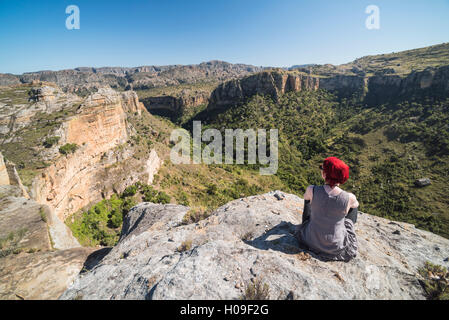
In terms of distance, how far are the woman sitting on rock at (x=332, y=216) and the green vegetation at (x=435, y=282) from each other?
100 centimetres

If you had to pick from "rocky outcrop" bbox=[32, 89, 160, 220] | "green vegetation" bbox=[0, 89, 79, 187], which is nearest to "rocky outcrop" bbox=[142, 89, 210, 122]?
"rocky outcrop" bbox=[32, 89, 160, 220]

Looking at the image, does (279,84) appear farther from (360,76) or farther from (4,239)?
(4,239)

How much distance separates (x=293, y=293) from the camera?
2762 millimetres

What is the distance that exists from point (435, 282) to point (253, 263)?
304cm

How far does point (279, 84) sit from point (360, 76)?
3406cm

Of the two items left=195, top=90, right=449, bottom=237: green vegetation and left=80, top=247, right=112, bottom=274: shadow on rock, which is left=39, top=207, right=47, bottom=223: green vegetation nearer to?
left=80, top=247, right=112, bottom=274: shadow on rock

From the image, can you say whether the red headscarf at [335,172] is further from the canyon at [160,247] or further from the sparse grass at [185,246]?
the sparse grass at [185,246]

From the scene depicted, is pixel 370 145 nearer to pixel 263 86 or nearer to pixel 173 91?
pixel 263 86

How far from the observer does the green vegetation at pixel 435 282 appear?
2816mm

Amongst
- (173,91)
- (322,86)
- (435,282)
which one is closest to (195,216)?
(435,282)

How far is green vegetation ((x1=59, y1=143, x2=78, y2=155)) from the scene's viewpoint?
16375 millimetres

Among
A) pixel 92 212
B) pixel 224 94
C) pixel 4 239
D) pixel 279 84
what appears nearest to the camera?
pixel 4 239

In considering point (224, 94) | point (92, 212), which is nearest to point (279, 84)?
point (224, 94)

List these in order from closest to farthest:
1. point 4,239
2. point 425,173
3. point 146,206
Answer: point 4,239
point 146,206
point 425,173
